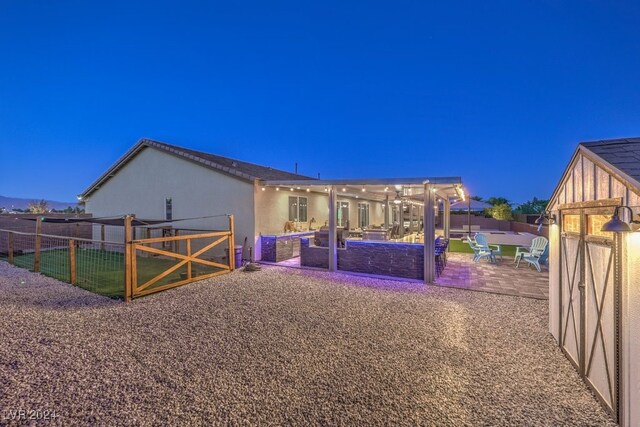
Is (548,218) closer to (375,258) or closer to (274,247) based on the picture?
(375,258)

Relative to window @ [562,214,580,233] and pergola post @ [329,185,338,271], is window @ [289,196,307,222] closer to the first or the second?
pergola post @ [329,185,338,271]

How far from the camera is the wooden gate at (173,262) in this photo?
21.5 feet

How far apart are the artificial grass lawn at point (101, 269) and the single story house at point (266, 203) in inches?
77.4

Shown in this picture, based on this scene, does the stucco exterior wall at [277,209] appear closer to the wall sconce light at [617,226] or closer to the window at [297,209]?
the window at [297,209]

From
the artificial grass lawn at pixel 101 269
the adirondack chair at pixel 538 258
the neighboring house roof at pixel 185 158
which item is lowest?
the artificial grass lawn at pixel 101 269

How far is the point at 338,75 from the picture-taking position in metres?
→ 42.1

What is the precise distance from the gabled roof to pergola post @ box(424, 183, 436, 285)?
439 centimetres

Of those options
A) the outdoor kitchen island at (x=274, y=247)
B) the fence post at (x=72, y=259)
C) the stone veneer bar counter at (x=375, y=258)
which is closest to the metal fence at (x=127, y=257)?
the fence post at (x=72, y=259)

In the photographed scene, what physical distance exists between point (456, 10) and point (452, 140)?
52992 mm

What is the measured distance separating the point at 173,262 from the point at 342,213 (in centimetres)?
952

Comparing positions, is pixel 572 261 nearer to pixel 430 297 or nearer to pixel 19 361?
pixel 430 297

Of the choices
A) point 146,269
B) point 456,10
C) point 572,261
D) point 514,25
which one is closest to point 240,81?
point 456,10

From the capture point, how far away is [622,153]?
294 centimetres

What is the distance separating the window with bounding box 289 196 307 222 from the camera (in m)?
12.6
